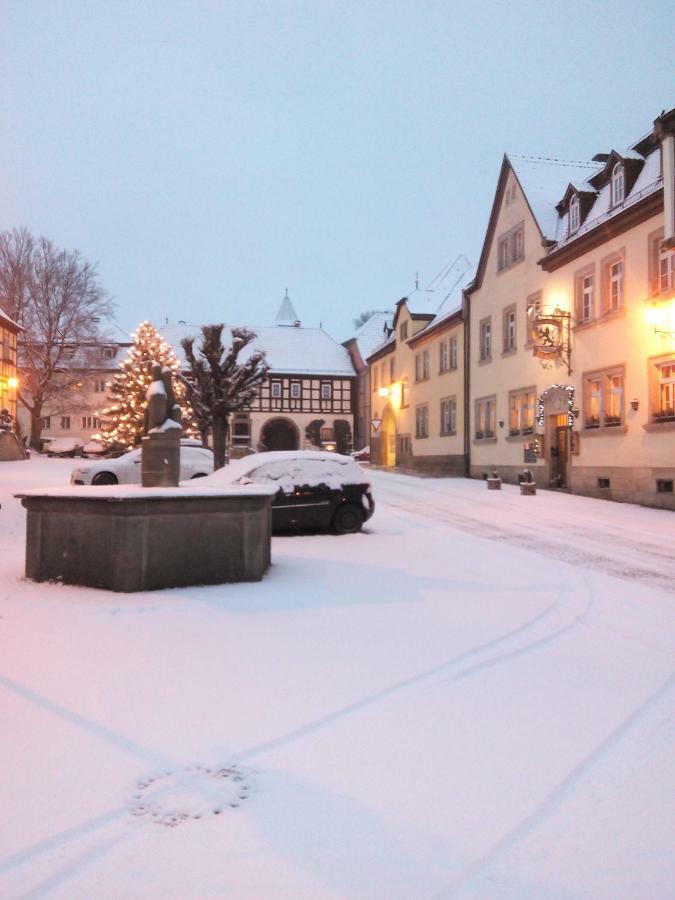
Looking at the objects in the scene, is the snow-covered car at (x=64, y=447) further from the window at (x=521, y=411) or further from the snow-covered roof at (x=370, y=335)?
the window at (x=521, y=411)

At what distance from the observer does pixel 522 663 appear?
5578 millimetres

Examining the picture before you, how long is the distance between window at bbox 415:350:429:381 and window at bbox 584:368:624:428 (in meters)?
16.1

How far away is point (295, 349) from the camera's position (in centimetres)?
6319

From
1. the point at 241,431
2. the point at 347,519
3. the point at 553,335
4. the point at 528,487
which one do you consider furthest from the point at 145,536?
the point at 241,431

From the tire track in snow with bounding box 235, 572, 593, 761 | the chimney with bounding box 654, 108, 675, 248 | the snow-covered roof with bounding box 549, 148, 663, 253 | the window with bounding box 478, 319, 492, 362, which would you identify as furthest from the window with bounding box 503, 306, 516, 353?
the tire track in snow with bounding box 235, 572, 593, 761

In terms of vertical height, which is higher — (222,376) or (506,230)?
(506,230)

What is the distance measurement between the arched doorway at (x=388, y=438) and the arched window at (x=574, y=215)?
2222 centimetres

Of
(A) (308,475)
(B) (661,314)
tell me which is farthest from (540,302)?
(A) (308,475)

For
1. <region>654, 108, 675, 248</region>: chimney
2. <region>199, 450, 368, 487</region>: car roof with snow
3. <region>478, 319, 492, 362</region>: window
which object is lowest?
<region>199, 450, 368, 487</region>: car roof with snow

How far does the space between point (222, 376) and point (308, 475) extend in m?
16.5

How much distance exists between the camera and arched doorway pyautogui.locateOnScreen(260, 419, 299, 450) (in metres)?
60.1

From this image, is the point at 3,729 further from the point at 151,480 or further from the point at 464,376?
the point at 464,376

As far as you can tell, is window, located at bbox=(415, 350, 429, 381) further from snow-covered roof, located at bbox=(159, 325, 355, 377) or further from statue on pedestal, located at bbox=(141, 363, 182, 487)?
statue on pedestal, located at bbox=(141, 363, 182, 487)

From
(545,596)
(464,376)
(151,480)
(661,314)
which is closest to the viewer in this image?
(545,596)
